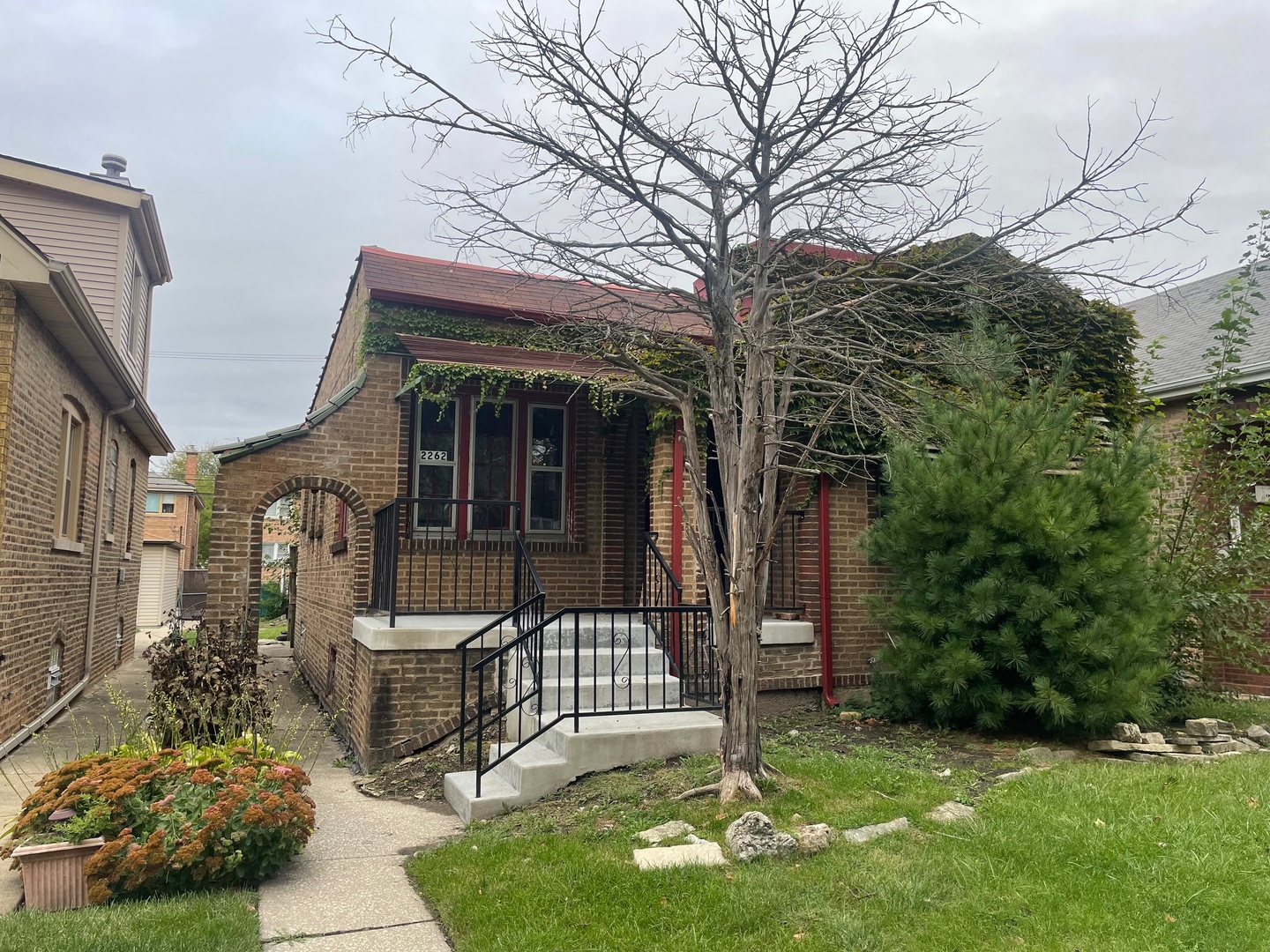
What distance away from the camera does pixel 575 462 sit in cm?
996

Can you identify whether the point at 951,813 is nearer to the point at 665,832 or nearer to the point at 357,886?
the point at 665,832

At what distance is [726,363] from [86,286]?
424 inches

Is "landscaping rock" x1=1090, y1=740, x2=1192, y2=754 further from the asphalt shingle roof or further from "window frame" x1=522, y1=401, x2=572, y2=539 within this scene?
"window frame" x1=522, y1=401, x2=572, y2=539

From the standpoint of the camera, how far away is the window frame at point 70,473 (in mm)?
9000

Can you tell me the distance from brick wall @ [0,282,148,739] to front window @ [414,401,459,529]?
138 inches

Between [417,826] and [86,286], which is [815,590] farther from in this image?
[86,286]

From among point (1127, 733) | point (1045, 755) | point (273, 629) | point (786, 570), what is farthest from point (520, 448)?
point (273, 629)

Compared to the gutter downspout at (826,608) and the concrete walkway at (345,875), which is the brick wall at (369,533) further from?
the gutter downspout at (826,608)

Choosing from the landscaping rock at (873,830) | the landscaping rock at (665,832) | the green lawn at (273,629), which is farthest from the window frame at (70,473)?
the green lawn at (273,629)

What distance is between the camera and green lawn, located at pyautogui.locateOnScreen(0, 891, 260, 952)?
3.44m

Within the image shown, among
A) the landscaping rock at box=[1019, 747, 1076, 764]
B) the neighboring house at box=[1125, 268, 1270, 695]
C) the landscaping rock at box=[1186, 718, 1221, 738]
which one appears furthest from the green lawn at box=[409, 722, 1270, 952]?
the neighboring house at box=[1125, 268, 1270, 695]

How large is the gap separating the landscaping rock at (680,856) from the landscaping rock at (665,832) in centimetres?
19

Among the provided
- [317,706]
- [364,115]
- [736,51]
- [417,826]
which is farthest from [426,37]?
[317,706]

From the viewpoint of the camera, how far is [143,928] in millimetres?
3645
